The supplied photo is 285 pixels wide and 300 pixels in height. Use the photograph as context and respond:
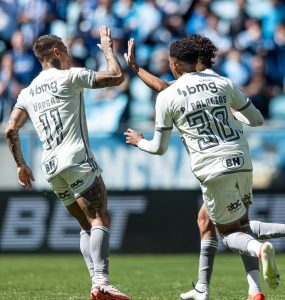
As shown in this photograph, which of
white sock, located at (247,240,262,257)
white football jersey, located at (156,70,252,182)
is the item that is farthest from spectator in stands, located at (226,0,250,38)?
white sock, located at (247,240,262,257)

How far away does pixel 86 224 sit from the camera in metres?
8.88

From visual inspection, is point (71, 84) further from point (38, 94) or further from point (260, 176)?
point (260, 176)

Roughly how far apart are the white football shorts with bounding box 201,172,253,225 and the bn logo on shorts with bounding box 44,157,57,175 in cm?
153

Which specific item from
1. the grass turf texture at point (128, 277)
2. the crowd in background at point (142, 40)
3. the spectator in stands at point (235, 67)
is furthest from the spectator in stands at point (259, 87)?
the grass turf texture at point (128, 277)

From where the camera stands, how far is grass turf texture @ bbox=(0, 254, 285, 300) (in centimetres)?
975

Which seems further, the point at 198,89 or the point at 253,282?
the point at 253,282

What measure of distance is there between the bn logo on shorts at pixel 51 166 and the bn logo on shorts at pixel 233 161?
5.66 feet

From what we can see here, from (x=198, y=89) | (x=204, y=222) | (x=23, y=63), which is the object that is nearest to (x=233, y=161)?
(x=198, y=89)

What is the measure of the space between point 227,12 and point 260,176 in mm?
4465

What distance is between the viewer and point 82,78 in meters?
8.43

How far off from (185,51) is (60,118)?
1.42 metres

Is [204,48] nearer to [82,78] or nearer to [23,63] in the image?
[82,78]

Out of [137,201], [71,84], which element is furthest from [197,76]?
[137,201]

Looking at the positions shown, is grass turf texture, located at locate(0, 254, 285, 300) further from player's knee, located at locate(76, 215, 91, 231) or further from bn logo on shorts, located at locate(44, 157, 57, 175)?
bn logo on shorts, located at locate(44, 157, 57, 175)
